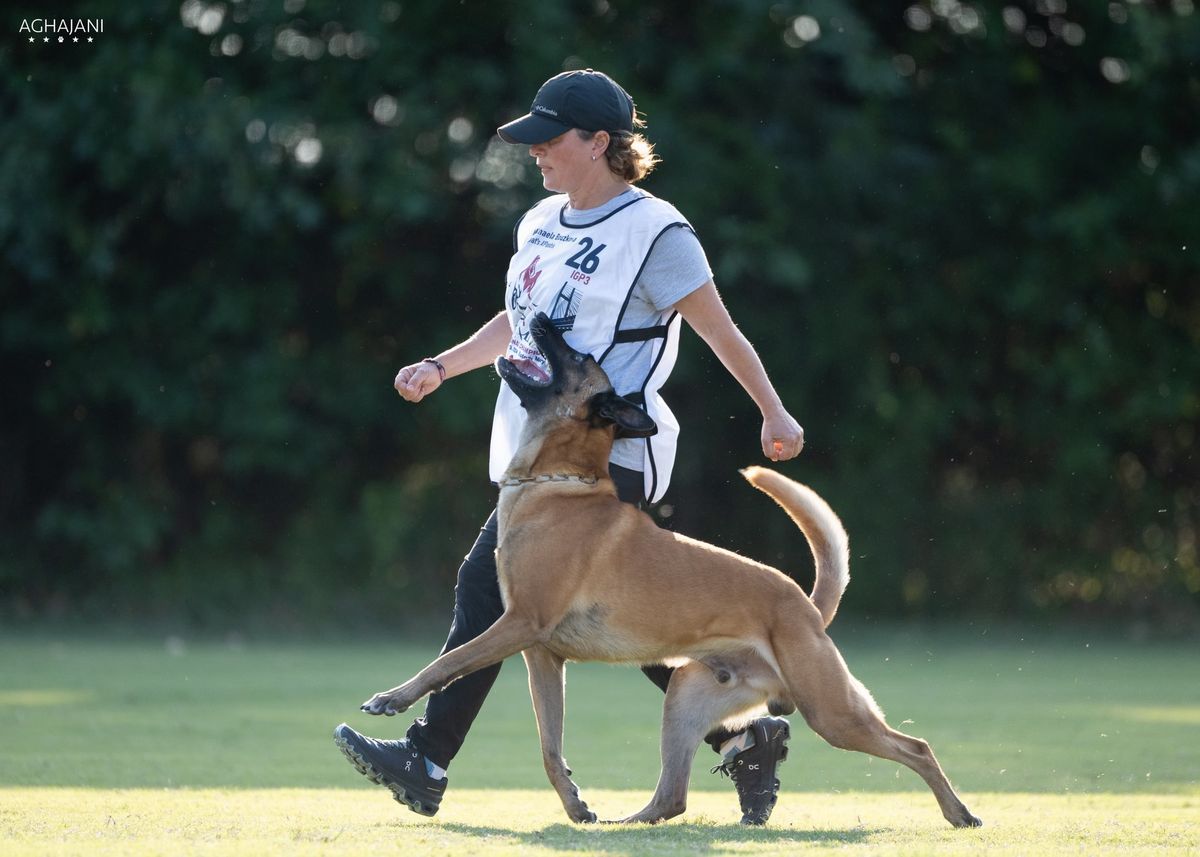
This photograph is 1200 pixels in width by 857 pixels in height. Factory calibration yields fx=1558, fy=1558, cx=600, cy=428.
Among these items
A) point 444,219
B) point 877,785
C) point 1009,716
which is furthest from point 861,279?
point 877,785

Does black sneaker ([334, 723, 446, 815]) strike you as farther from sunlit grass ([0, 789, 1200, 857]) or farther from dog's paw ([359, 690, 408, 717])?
dog's paw ([359, 690, 408, 717])

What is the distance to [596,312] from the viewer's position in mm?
4543

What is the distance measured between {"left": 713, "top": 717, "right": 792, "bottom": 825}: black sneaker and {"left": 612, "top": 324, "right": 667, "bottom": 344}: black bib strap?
127 cm

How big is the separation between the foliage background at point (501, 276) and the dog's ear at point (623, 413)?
25.8ft

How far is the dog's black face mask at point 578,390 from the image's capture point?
14.8 ft

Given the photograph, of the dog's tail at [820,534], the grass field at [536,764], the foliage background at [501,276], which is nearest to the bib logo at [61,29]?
the foliage background at [501,276]

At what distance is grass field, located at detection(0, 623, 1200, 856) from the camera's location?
13.5ft

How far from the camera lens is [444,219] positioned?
1311 centimetres

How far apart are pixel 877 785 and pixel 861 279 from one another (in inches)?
314

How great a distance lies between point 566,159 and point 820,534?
1392 millimetres

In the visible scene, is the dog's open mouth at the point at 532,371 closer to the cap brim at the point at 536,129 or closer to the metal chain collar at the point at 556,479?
the metal chain collar at the point at 556,479

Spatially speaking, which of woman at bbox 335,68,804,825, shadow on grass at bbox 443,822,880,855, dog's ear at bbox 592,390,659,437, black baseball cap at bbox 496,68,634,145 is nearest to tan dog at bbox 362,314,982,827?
dog's ear at bbox 592,390,659,437

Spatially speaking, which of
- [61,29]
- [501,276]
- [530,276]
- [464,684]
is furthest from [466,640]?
[61,29]

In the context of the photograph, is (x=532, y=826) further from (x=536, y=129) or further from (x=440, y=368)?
(x=536, y=129)
